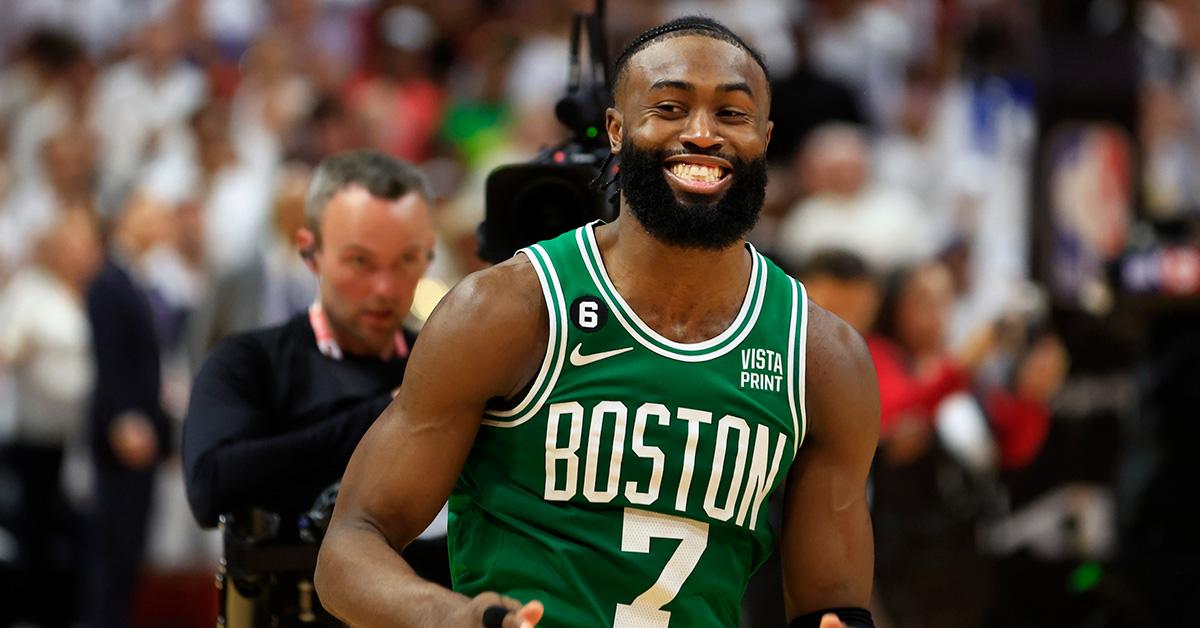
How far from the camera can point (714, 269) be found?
11.9 ft

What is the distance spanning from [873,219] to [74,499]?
4506 mm

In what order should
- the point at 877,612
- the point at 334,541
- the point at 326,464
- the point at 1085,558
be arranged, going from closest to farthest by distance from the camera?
the point at 334,541 → the point at 326,464 → the point at 877,612 → the point at 1085,558

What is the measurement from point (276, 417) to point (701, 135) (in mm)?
1647

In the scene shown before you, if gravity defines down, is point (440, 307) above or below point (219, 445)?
above

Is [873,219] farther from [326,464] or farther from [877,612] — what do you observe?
[326,464]

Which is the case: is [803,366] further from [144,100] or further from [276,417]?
[144,100]

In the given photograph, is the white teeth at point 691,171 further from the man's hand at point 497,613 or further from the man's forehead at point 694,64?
the man's hand at point 497,613

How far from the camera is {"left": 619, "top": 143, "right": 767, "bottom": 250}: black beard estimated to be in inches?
138

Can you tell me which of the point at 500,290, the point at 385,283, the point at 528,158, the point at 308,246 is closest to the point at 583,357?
the point at 500,290

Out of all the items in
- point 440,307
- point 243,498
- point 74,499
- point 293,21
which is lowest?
point 74,499

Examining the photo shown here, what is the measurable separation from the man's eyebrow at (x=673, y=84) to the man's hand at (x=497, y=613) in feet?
3.29

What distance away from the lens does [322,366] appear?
4.69 metres

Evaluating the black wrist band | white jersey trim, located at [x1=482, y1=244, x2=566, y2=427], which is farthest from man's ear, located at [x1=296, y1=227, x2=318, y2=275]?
the black wrist band

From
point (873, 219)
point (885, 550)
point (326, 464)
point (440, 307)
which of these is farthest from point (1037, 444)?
point (440, 307)
